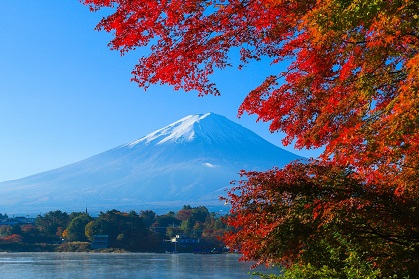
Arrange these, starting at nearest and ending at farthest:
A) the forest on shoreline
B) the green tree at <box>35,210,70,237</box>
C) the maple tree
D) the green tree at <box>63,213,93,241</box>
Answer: the maple tree
the forest on shoreline
the green tree at <box>63,213,93,241</box>
the green tree at <box>35,210,70,237</box>

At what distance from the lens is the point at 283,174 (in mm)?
8336

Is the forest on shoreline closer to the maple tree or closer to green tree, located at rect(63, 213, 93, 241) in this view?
green tree, located at rect(63, 213, 93, 241)

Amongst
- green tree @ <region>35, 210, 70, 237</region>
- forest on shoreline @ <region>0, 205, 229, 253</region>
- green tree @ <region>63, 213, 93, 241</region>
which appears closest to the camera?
forest on shoreline @ <region>0, 205, 229, 253</region>

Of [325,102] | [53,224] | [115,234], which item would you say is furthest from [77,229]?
[325,102]

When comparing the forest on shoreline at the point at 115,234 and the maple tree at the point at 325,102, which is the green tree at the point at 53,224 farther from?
the maple tree at the point at 325,102

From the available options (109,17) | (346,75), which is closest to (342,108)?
(346,75)

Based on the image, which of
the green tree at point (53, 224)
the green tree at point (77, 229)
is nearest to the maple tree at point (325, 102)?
the green tree at point (77, 229)

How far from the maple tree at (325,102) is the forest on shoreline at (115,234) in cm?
6763

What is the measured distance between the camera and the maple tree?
5184mm

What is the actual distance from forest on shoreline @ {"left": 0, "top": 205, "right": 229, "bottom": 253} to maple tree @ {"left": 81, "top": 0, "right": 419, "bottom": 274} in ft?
222

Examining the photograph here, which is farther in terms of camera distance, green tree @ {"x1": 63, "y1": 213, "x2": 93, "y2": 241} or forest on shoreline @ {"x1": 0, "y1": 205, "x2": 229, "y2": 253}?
green tree @ {"x1": 63, "y1": 213, "x2": 93, "y2": 241}

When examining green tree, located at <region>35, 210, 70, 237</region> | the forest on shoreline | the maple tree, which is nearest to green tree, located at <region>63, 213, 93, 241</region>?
the forest on shoreline

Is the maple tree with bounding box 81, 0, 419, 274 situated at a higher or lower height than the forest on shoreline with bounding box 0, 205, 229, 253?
lower

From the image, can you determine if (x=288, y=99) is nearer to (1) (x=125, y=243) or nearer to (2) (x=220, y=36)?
(2) (x=220, y=36)
